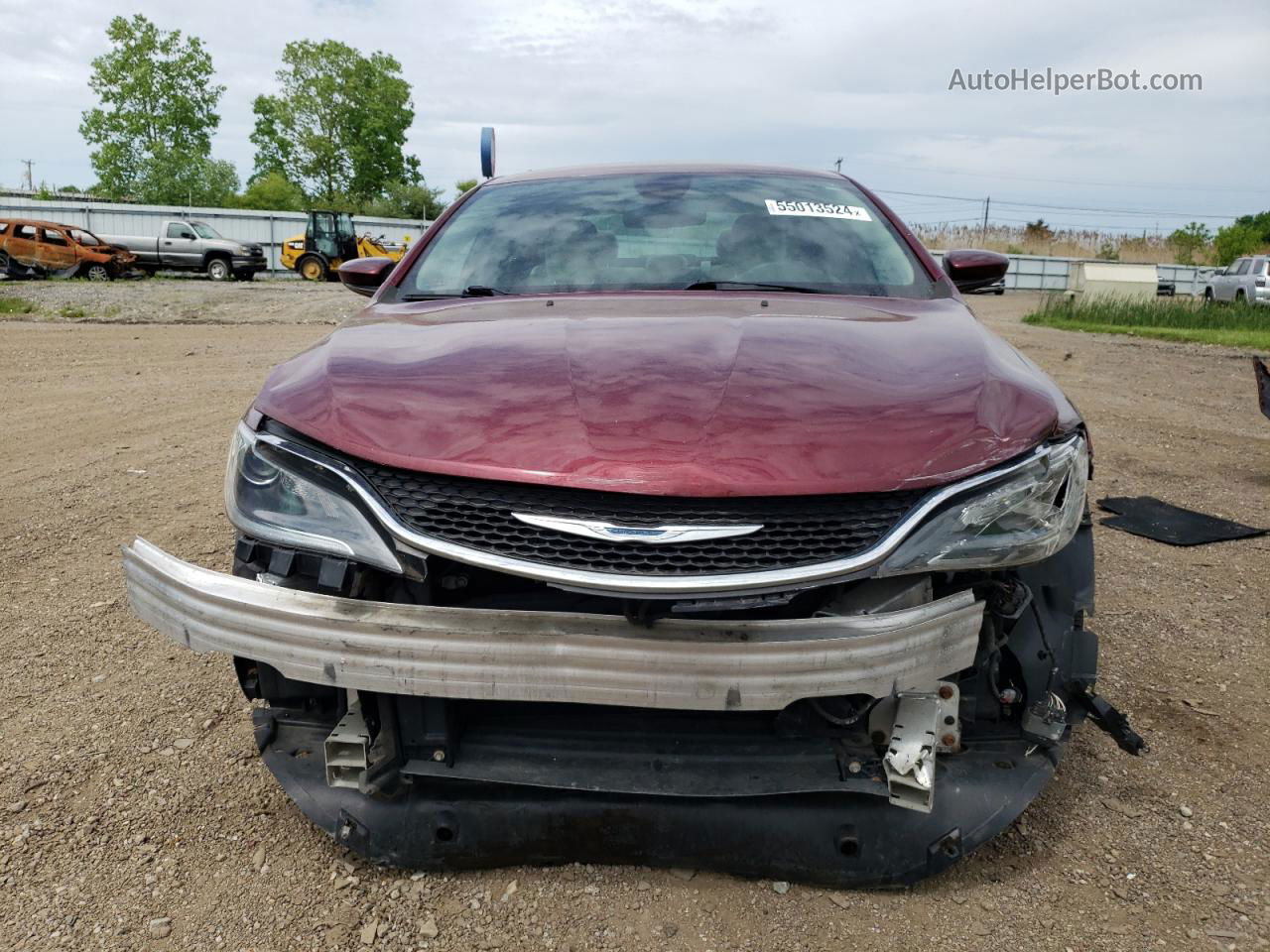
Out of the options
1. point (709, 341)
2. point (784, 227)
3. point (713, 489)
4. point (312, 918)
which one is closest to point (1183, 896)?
point (713, 489)

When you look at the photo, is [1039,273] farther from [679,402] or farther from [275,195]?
[275,195]

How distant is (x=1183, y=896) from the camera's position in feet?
6.50

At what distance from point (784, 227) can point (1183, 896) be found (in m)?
2.02

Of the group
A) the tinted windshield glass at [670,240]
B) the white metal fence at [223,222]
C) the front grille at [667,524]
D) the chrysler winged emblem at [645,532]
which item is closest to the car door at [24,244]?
the white metal fence at [223,222]

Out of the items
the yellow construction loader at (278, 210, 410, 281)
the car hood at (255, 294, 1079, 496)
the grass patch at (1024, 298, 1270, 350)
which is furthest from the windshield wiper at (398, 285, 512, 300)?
the yellow construction loader at (278, 210, 410, 281)

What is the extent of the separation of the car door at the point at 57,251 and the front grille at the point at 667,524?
26185 millimetres

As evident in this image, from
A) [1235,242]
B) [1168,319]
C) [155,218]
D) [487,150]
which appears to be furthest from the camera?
[1235,242]

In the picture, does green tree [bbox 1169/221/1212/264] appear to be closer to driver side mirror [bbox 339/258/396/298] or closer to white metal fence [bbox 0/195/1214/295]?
white metal fence [bbox 0/195/1214/295]

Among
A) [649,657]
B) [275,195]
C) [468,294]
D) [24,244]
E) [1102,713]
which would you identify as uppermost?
[275,195]

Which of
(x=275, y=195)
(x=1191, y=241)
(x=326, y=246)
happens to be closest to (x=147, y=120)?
(x=275, y=195)

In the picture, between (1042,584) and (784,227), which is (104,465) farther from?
(1042,584)

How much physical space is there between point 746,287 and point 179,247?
27.8 m

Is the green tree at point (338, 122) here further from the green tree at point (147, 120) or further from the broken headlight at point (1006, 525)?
the broken headlight at point (1006, 525)

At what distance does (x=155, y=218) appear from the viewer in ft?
119
